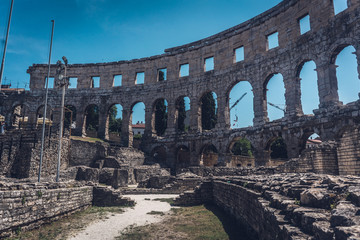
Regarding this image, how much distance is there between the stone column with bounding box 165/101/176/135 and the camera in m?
27.3

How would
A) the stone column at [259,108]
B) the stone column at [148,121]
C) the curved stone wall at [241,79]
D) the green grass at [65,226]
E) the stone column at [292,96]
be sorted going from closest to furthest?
the green grass at [65,226], the curved stone wall at [241,79], the stone column at [292,96], the stone column at [259,108], the stone column at [148,121]

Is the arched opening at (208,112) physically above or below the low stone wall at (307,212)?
above

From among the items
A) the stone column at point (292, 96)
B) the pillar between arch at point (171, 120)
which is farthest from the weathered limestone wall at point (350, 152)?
the pillar between arch at point (171, 120)

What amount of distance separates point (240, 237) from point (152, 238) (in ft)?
7.53

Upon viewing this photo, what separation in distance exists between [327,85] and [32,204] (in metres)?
17.9

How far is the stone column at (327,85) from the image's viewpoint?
17.0 metres

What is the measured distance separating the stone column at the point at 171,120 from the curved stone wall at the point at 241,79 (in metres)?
0.11

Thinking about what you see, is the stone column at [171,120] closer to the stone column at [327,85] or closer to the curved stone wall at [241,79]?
the curved stone wall at [241,79]

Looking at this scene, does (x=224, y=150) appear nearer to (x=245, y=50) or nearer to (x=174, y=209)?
(x=245, y=50)

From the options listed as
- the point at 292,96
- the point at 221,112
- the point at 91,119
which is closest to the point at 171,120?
the point at 221,112

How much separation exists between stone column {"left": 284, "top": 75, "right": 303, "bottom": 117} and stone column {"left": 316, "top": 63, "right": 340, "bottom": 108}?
→ 192 cm

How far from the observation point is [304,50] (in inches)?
760

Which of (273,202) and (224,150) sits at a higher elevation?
(224,150)

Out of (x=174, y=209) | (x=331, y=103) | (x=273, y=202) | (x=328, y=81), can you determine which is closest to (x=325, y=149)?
(x=331, y=103)
